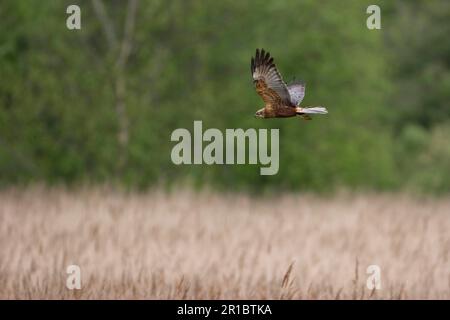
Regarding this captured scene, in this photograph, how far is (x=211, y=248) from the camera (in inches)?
334

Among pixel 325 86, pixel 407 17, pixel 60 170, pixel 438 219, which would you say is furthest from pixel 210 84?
pixel 407 17

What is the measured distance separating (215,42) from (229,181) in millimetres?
2928

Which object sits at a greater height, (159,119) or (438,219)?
(159,119)

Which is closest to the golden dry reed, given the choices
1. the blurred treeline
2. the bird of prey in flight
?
the bird of prey in flight

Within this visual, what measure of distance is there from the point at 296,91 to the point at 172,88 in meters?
12.6

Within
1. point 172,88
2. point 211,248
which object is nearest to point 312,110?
point 211,248

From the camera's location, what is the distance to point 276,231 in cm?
977

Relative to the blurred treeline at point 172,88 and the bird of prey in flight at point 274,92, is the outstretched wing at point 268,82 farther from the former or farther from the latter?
the blurred treeline at point 172,88

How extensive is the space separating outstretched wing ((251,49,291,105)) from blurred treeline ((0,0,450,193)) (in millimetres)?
10101

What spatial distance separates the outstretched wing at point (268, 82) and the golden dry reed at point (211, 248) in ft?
3.34

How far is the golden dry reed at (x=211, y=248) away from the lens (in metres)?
6.86

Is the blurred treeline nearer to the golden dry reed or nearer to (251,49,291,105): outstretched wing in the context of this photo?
the golden dry reed

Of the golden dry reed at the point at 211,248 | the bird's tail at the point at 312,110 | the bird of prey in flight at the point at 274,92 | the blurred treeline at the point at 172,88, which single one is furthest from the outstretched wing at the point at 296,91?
the blurred treeline at the point at 172,88
